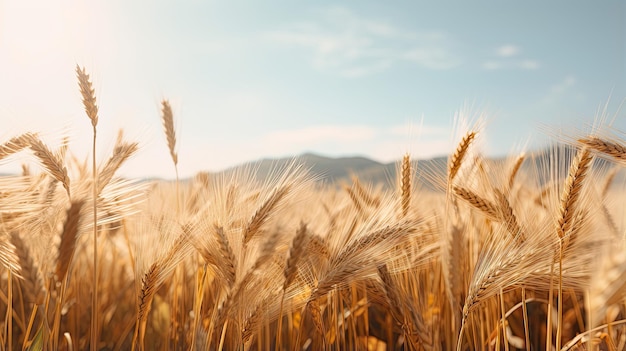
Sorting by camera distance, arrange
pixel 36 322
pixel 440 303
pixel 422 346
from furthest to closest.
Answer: pixel 36 322 < pixel 440 303 < pixel 422 346

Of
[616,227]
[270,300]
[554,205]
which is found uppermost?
[554,205]

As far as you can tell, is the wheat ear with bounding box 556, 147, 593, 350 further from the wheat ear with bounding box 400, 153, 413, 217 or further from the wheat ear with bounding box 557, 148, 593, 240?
the wheat ear with bounding box 400, 153, 413, 217

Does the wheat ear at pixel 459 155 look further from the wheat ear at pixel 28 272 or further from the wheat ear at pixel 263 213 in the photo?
the wheat ear at pixel 28 272

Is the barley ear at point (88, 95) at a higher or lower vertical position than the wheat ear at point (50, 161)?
higher

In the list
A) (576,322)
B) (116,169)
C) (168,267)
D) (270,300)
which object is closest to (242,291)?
(270,300)

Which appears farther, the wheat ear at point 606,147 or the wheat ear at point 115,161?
the wheat ear at point 115,161

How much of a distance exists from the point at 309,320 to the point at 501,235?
1.09 m

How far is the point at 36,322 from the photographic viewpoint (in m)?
2.23

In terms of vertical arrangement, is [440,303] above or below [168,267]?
below

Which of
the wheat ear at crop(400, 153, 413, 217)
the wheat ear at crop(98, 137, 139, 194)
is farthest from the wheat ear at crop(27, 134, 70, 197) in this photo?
the wheat ear at crop(400, 153, 413, 217)

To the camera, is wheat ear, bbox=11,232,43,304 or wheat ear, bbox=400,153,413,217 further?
wheat ear, bbox=400,153,413,217

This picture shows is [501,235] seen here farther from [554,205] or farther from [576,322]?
[576,322]

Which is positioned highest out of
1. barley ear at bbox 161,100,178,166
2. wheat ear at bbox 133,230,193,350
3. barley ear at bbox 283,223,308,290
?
barley ear at bbox 161,100,178,166

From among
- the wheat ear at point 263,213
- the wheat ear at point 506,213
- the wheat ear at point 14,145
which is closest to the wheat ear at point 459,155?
the wheat ear at point 506,213
